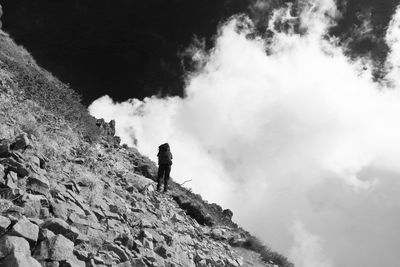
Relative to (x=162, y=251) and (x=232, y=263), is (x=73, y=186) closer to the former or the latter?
(x=162, y=251)

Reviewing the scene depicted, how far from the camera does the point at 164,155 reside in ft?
65.8

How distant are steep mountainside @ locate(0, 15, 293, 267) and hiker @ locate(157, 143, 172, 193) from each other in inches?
28.8

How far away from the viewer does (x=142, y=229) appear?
39.1ft

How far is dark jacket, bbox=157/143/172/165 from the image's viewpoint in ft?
65.6

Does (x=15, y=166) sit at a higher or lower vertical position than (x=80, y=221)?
Result: higher

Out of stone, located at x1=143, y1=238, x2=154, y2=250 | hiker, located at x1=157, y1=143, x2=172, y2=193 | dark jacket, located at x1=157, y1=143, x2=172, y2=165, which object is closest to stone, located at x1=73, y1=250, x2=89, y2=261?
stone, located at x1=143, y1=238, x2=154, y2=250

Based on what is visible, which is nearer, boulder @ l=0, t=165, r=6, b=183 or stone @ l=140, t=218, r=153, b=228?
boulder @ l=0, t=165, r=6, b=183

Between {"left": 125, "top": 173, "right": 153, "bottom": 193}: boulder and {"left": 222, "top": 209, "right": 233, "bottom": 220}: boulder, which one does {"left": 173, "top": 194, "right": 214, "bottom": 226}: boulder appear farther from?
{"left": 222, "top": 209, "right": 233, "bottom": 220}: boulder

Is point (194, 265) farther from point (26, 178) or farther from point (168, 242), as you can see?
point (26, 178)

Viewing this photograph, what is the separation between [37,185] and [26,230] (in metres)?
2.46

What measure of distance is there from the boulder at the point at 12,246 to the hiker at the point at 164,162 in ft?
42.5

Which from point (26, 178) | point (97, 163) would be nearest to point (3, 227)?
point (26, 178)

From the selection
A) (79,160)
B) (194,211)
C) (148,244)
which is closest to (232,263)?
(148,244)

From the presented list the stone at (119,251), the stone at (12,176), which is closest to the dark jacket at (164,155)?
the stone at (119,251)
